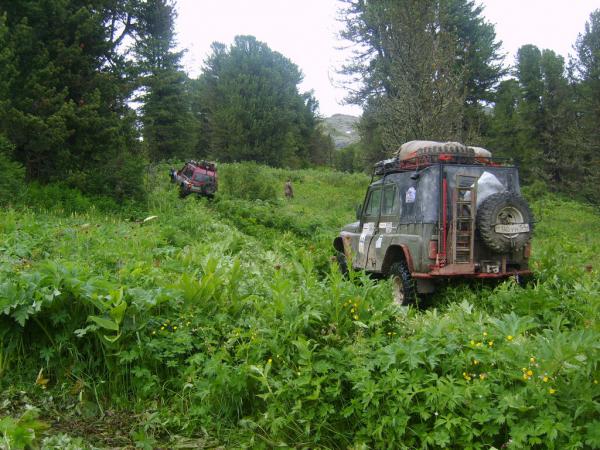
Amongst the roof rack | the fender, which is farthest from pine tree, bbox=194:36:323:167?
the fender

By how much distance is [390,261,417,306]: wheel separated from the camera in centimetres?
696

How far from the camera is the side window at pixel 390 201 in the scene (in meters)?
7.89

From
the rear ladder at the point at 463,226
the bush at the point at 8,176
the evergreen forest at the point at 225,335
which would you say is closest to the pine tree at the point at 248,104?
the evergreen forest at the point at 225,335

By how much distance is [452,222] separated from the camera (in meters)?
6.57

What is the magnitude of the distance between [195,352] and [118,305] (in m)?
0.77

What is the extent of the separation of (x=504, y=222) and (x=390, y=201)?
1.99m

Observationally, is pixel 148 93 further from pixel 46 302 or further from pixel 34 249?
pixel 46 302

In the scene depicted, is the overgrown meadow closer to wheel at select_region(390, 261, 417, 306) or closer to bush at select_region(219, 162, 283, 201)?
wheel at select_region(390, 261, 417, 306)

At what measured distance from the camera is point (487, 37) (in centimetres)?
3756

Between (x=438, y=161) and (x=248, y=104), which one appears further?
(x=248, y=104)

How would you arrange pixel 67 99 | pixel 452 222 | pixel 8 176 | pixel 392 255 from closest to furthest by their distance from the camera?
pixel 452 222
pixel 392 255
pixel 8 176
pixel 67 99

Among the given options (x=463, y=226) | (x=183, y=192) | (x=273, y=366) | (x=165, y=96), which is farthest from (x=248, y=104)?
(x=273, y=366)

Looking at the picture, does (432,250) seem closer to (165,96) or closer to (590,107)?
(590,107)

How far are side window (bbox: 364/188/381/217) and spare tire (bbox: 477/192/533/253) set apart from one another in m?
2.26
